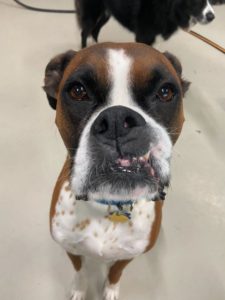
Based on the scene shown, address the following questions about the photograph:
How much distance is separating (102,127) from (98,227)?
1.50ft

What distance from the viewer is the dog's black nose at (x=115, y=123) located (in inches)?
35.2

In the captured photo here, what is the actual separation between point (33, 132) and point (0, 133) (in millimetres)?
186

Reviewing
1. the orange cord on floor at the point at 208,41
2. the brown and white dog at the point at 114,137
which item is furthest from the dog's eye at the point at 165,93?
the orange cord on floor at the point at 208,41

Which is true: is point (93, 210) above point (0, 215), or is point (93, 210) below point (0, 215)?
above

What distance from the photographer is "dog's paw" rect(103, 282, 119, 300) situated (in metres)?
1.58

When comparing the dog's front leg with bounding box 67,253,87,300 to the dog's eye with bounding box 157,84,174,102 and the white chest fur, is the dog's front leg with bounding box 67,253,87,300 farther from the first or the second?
the dog's eye with bounding box 157,84,174,102

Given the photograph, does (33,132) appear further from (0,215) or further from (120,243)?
(120,243)

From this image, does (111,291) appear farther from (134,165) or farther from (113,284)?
(134,165)

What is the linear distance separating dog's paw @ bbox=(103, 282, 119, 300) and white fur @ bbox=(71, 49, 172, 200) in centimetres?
71

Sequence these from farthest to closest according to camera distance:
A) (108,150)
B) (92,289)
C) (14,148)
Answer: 1. (14,148)
2. (92,289)
3. (108,150)

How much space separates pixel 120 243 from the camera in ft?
4.15

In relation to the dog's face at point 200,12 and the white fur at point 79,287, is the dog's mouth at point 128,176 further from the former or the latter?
the dog's face at point 200,12

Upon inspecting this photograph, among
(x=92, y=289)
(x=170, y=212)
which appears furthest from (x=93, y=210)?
(x=170, y=212)

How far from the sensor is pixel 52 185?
6.56ft
